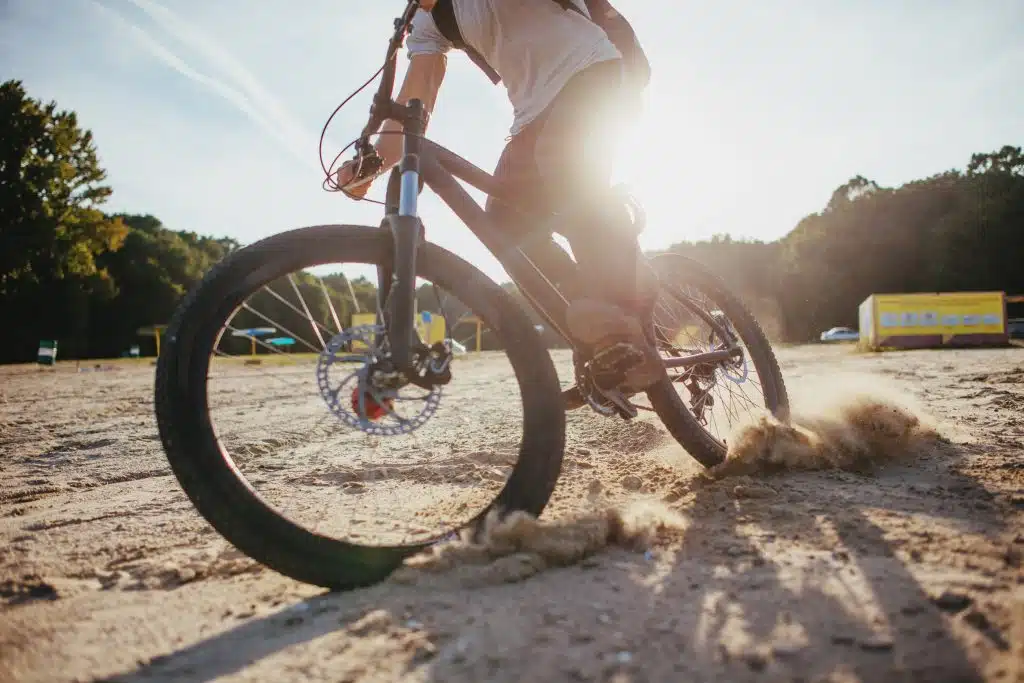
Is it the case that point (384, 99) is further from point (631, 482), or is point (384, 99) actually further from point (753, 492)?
point (753, 492)

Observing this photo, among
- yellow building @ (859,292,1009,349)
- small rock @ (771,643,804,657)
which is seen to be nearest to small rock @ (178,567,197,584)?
small rock @ (771,643,804,657)

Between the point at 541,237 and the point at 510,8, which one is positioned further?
the point at 541,237

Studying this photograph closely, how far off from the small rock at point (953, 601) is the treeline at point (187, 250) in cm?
2277

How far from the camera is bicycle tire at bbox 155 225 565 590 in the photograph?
4.49 feet

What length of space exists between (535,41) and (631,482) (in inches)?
65.7

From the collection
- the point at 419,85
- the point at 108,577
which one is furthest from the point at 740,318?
the point at 108,577

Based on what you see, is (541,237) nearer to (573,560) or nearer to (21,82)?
(573,560)

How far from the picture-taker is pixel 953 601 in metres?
1.18

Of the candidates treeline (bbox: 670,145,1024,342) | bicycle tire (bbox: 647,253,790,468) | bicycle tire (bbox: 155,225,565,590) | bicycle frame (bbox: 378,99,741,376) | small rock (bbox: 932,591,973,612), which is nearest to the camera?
small rock (bbox: 932,591,973,612)

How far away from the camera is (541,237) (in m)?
2.19

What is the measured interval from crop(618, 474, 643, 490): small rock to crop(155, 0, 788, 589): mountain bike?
252 millimetres

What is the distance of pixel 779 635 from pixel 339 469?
6.58 ft

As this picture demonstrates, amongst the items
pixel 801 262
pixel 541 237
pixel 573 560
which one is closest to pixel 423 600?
pixel 573 560

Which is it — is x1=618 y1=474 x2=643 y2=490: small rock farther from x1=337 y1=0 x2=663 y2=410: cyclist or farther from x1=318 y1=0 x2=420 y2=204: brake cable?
x1=318 y1=0 x2=420 y2=204: brake cable
